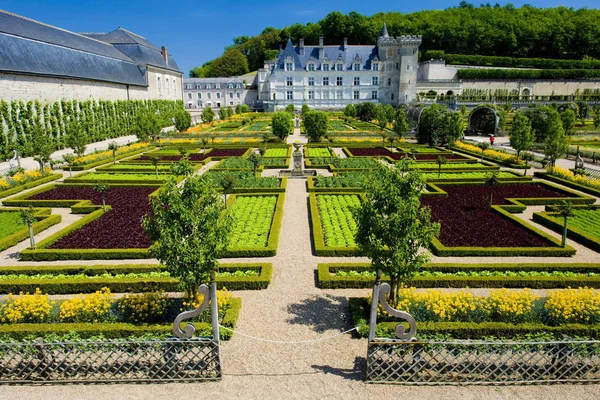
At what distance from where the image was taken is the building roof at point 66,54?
1244 inches

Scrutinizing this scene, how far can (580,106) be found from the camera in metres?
58.4

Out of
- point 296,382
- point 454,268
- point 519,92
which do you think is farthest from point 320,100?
point 296,382

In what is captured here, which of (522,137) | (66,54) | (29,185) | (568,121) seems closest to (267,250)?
(29,185)

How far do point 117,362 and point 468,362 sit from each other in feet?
21.6

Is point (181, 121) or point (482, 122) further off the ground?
point (181, 121)

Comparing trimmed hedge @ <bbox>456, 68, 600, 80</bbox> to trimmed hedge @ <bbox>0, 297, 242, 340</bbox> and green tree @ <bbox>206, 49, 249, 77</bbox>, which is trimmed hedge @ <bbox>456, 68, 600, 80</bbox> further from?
trimmed hedge @ <bbox>0, 297, 242, 340</bbox>

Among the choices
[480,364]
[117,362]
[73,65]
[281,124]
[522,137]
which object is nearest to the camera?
[480,364]

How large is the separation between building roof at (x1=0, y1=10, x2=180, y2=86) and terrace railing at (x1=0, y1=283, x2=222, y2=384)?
30692 millimetres

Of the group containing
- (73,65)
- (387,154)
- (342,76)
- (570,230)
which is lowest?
(570,230)

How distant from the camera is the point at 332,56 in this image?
7506 centimetres

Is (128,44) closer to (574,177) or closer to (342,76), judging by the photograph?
(342,76)

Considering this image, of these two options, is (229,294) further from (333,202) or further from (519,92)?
(519,92)

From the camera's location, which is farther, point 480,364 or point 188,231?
point 188,231

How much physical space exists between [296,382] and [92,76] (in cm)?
4433
